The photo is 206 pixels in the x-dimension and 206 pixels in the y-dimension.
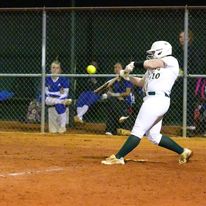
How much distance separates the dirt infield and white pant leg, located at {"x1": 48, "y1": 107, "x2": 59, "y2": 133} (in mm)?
2302

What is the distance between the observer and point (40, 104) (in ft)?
50.1

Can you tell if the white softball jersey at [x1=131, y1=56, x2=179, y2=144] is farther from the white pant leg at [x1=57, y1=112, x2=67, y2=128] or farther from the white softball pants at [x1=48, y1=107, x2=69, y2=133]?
the white softball pants at [x1=48, y1=107, x2=69, y2=133]

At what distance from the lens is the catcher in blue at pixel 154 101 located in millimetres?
8961

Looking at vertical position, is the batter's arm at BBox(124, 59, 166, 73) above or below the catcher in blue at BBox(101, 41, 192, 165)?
above

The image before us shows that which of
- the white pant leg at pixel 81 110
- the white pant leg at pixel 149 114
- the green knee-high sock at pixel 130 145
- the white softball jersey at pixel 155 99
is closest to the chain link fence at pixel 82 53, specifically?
the white pant leg at pixel 81 110

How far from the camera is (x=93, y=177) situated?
25.3ft

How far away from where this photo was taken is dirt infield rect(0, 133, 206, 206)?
6222 millimetres

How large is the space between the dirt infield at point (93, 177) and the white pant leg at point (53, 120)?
2.30 metres

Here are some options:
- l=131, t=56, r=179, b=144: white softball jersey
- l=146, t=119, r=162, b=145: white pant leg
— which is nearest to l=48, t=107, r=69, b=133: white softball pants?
l=146, t=119, r=162, b=145: white pant leg

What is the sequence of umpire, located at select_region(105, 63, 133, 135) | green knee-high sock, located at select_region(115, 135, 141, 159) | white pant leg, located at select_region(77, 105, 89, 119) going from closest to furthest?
green knee-high sock, located at select_region(115, 135, 141, 159) → umpire, located at select_region(105, 63, 133, 135) → white pant leg, located at select_region(77, 105, 89, 119)
